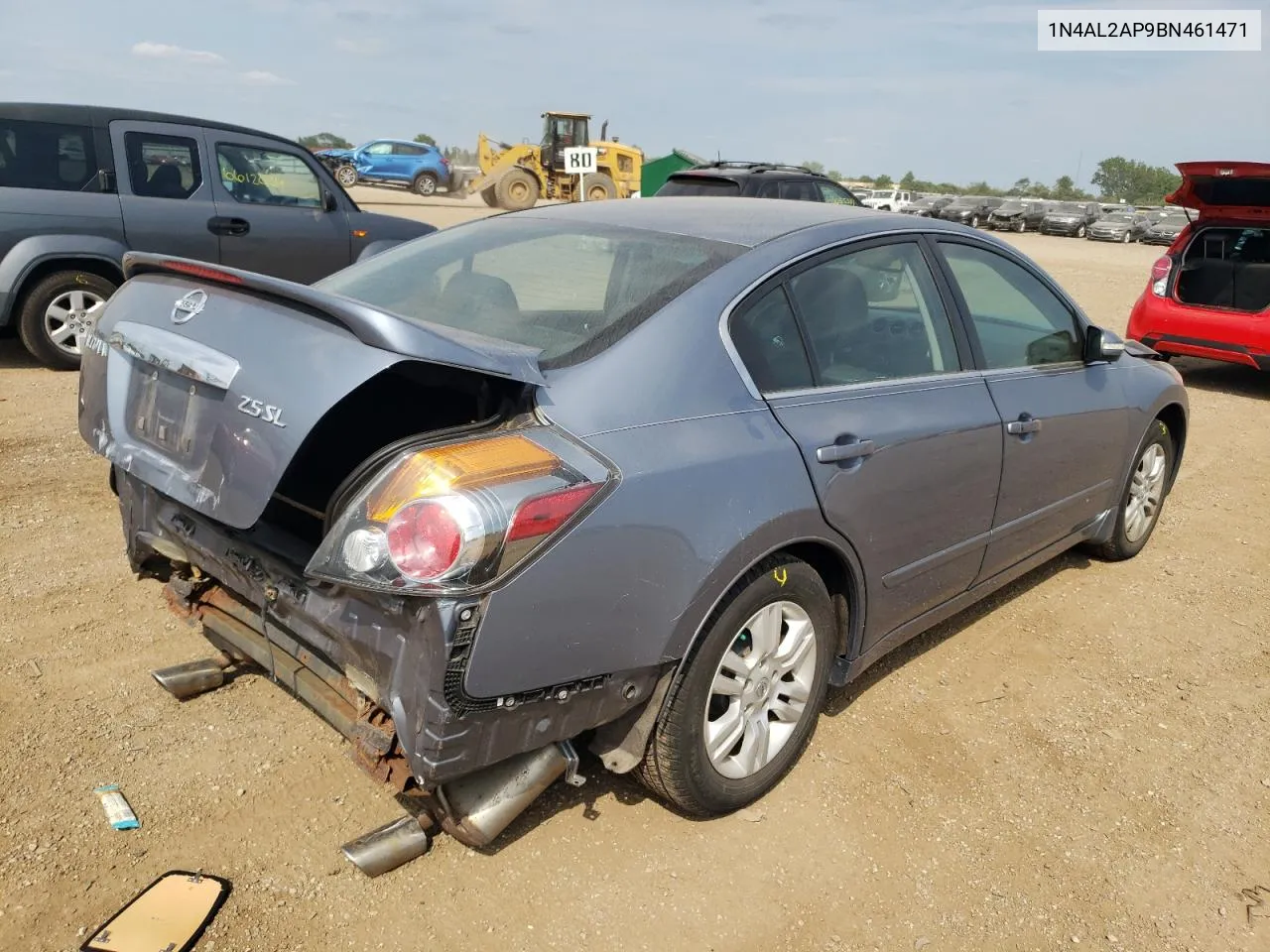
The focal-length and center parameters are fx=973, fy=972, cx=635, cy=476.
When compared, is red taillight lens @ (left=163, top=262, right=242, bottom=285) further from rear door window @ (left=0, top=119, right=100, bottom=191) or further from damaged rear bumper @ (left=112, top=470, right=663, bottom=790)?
rear door window @ (left=0, top=119, right=100, bottom=191)

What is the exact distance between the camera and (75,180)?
718 cm

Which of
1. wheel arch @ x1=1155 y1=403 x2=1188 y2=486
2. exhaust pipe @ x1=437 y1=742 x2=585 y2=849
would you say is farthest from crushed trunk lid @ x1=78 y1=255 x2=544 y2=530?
wheel arch @ x1=1155 y1=403 x2=1188 y2=486

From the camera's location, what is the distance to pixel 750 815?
2.77 meters

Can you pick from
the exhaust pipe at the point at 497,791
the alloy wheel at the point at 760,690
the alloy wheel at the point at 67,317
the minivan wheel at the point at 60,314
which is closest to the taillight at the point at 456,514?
the exhaust pipe at the point at 497,791

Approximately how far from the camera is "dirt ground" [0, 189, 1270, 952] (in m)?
2.34

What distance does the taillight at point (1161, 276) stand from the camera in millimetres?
9289

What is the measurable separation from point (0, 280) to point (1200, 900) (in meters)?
7.75

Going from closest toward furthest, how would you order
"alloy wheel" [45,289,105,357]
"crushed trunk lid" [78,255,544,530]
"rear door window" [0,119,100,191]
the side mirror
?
"crushed trunk lid" [78,255,544,530], the side mirror, "rear door window" [0,119,100,191], "alloy wheel" [45,289,105,357]

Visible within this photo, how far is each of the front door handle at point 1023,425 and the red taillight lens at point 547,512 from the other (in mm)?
1918

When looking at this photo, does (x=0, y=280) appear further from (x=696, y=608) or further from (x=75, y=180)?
(x=696, y=608)

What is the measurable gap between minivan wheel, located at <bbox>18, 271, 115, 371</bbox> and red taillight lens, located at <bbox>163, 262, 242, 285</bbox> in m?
5.12

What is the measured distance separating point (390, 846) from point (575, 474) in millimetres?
1087

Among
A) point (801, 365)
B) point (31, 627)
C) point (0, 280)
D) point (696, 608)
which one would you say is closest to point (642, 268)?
point (801, 365)

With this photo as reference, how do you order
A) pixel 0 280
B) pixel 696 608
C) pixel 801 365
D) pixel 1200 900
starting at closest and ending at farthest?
pixel 696 608 → pixel 1200 900 → pixel 801 365 → pixel 0 280
